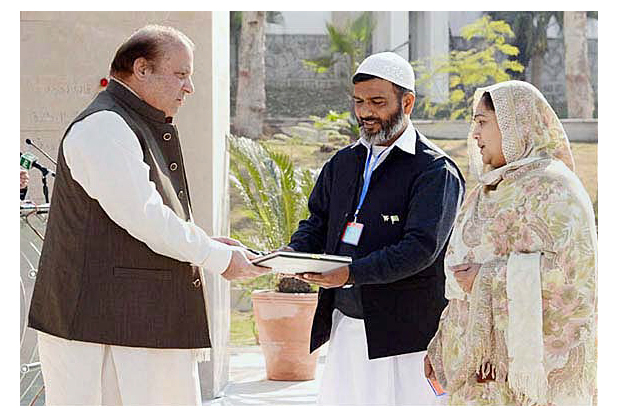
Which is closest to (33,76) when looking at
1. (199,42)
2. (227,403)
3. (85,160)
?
(199,42)

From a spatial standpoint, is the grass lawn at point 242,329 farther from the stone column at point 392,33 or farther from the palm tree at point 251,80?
the stone column at point 392,33

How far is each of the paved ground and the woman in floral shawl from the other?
3.49 metres

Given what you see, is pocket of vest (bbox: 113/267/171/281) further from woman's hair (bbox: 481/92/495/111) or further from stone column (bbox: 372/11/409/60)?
stone column (bbox: 372/11/409/60)

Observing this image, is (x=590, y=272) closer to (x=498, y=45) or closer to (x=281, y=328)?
(x=281, y=328)

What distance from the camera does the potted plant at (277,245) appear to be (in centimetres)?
770

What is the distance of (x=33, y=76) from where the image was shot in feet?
21.3

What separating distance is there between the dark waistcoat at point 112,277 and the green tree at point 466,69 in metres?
14.4

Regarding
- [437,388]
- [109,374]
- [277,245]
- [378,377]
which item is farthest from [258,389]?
[109,374]

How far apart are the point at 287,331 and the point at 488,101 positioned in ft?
14.4

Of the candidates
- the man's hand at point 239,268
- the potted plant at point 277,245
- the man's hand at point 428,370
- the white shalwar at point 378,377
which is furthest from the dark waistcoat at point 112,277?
the potted plant at point 277,245

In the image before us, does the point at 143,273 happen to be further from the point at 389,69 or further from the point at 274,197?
the point at 274,197

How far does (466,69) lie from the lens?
18.1 meters

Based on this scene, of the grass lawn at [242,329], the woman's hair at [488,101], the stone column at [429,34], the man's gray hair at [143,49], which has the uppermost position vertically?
the stone column at [429,34]

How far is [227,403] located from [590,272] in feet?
13.0
